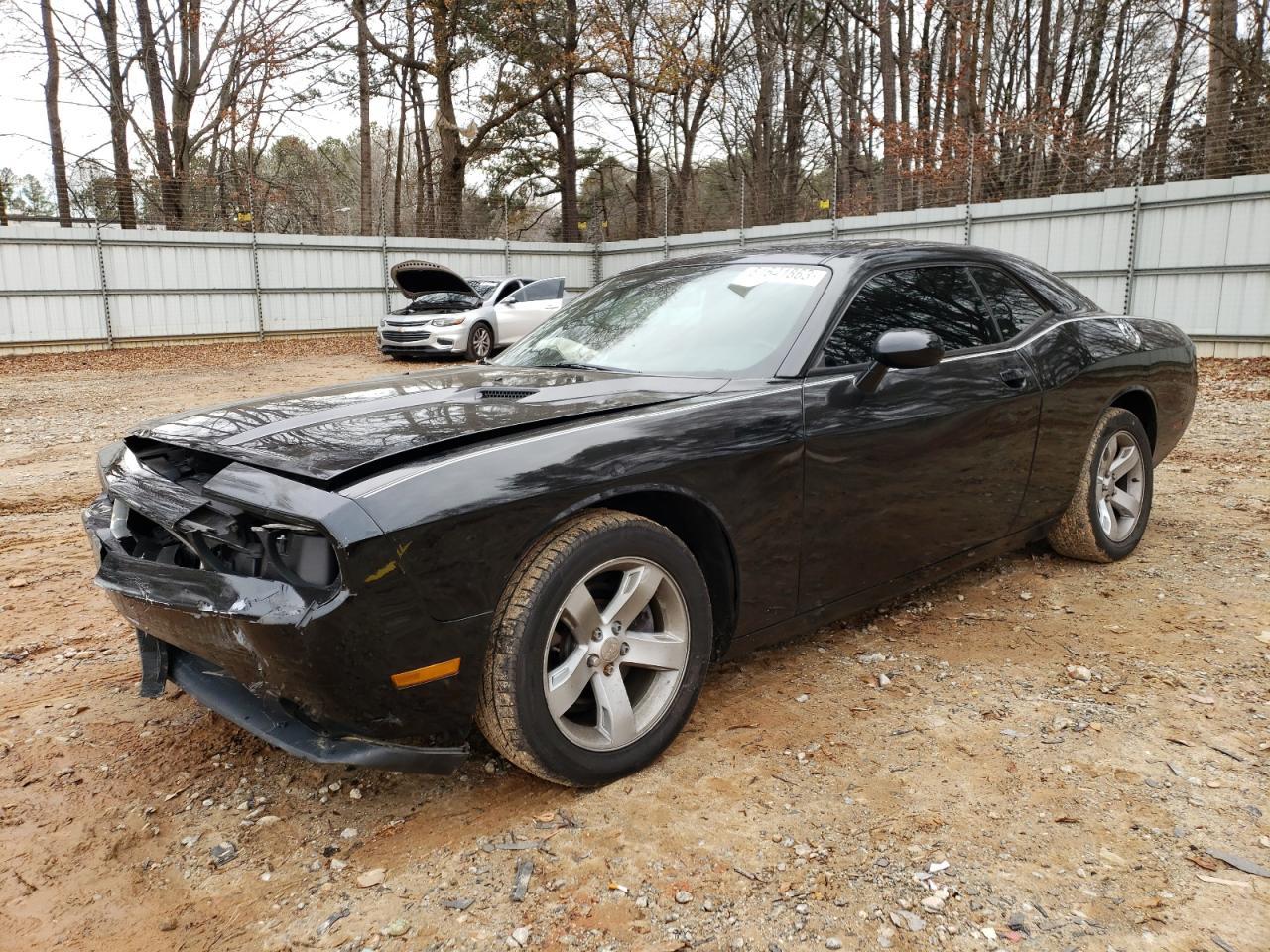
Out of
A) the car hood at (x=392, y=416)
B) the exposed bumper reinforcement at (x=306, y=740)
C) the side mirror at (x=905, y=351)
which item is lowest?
the exposed bumper reinforcement at (x=306, y=740)

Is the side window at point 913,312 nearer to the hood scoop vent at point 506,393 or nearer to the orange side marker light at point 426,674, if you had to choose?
the hood scoop vent at point 506,393

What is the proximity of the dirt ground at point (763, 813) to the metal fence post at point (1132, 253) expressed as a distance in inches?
444

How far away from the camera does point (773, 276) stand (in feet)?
11.0

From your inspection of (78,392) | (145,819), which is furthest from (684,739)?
(78,392)

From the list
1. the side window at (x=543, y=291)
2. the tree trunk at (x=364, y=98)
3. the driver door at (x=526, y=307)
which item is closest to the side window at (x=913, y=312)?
the driver door at (x=526, y=307)

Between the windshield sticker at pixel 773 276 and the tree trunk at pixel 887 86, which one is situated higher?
the tree trunk at pixel 887 86

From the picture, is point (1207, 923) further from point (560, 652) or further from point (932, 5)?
point (932, 5)

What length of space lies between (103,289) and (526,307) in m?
7.97

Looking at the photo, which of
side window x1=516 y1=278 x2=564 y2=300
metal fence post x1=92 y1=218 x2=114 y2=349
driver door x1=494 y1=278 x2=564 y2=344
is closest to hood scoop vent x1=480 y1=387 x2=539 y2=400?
driver door x1=494 y1=278 x2=564 y2=344

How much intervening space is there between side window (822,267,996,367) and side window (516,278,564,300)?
44.1ft

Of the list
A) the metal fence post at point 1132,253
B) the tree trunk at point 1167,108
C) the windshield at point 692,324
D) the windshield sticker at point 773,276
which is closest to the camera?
the windshield at point 692,324

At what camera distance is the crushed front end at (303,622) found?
2010mm

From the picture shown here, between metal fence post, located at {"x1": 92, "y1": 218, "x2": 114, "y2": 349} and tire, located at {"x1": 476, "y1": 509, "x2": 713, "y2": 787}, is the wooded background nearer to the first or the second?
metal fence post, located at {"x1": 92, "y1": 218, "x2": 114, "y2": 349}

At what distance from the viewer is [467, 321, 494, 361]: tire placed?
15383mm
